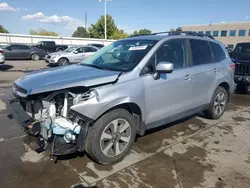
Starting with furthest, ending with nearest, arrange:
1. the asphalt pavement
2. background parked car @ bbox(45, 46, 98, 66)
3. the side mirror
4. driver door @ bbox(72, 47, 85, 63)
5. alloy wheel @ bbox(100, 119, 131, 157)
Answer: driver door @ bbox(72, 47, 85, 63) → background parked car @ bbox(45, 46, 98, 66) → the side mirror → alloy wheel @ bbox(100, 119, 131, 157) → the asphalt pavement

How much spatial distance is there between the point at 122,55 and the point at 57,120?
5.41 feet

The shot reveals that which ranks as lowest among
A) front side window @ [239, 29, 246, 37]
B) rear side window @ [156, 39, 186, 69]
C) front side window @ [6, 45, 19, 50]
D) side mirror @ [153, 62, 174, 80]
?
side mirror @ [153, 62, 174, 80]

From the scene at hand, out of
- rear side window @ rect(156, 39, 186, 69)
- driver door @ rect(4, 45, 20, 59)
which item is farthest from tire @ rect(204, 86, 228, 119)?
driver door @ rect(4, 45, 20, 59)

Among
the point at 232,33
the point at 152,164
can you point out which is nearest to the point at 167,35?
the point at 152,164

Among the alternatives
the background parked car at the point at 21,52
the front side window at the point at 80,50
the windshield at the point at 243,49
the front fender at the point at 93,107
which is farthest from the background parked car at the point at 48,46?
the front fender at the point at 93,107

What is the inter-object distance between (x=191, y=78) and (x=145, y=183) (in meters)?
2.19

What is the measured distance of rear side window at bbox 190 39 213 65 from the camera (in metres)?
4.29

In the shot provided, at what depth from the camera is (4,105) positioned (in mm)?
5988

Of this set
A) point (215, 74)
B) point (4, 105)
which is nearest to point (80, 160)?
point (215, 74)

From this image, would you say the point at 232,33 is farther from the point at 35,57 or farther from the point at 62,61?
the point at 62,61

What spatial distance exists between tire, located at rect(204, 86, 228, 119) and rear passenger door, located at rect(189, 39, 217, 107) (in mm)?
278

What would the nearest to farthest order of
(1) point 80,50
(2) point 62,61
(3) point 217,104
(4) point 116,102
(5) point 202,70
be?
(4) point 116,102, (5) point 202,70, (3) point 217,104, (2) point 62,61, (1) point 80,50

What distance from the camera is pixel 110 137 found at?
309cm

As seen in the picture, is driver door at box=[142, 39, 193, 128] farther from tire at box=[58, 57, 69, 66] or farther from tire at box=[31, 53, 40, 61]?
tire at box=[31, 53, 40, 61]
